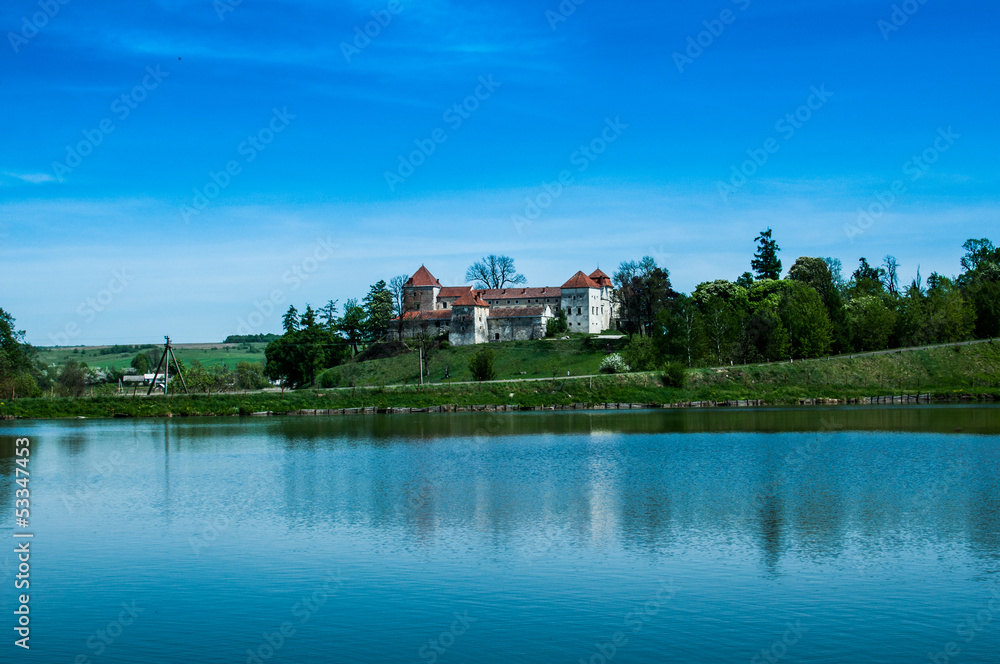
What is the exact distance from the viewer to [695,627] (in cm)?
1450

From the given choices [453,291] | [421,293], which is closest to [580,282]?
[453,291]

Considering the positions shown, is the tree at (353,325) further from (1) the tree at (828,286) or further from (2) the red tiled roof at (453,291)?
(1) the tree at (828,286)

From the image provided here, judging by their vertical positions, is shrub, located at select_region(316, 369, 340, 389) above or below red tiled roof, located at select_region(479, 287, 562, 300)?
below

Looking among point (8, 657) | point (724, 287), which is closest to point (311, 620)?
point (8, 657)

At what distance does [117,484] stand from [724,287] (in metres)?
103

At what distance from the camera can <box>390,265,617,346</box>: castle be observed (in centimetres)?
13150

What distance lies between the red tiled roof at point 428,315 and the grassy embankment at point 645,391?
55.1 meters

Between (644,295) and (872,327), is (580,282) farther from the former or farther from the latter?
(872,327)

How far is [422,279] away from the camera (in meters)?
147

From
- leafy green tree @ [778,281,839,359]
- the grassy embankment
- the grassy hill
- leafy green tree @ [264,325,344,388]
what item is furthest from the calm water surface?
leafy green tree @ [264,325,344,388]

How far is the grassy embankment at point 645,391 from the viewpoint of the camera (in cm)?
7738

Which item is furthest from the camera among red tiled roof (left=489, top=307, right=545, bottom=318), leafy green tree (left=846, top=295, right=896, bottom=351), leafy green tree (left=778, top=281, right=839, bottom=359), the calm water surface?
red tiled roof (left=489, top=307, right=545, bottom=318)

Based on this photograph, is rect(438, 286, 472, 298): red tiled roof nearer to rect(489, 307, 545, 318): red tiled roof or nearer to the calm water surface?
rect(489, 307, 545, 318): red tiled roof

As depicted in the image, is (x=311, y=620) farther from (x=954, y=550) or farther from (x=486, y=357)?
(x=486, y=357)
